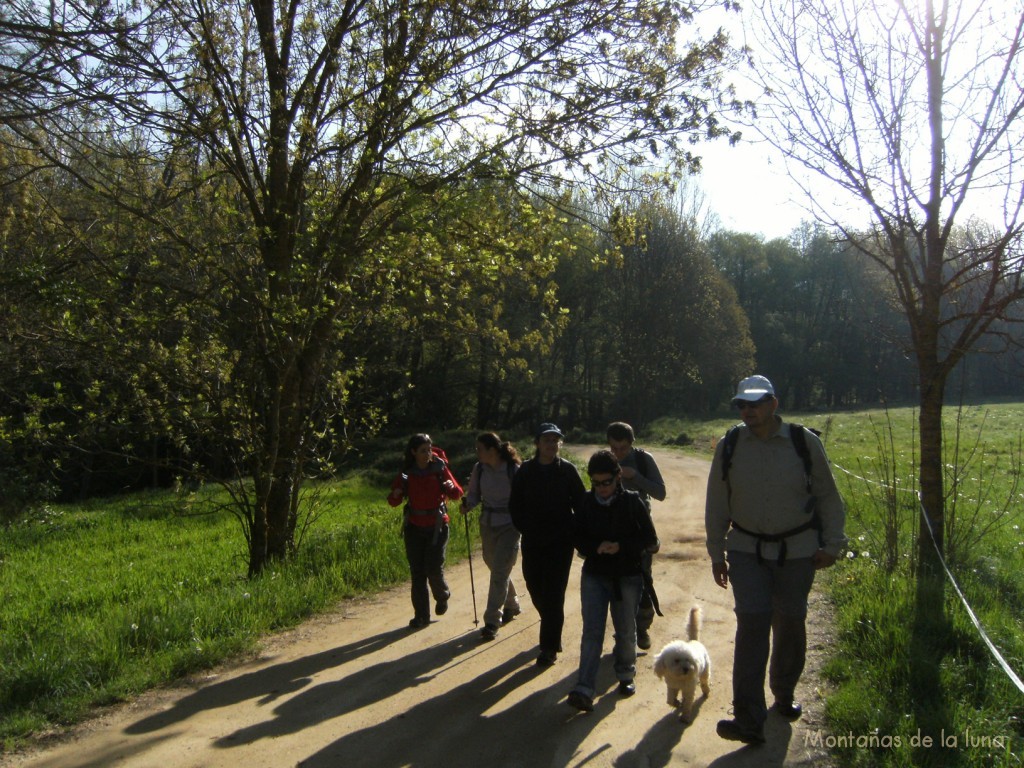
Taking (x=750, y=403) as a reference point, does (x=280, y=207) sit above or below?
above

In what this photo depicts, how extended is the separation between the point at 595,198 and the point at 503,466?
152 inches

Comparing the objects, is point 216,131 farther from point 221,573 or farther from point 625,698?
point 625,698

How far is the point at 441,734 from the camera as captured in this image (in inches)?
199

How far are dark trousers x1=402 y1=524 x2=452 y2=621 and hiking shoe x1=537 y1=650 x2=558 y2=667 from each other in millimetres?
1597

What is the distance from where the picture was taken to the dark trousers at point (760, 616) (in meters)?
4.71

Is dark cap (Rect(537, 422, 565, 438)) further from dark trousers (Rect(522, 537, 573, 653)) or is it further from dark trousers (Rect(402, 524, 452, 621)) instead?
dark trousers (Rect(402, 524, 452, 621))

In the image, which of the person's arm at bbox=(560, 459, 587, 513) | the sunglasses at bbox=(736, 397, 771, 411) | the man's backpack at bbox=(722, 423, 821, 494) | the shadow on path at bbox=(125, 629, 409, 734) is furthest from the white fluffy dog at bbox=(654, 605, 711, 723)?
the shadow on path at bbox=(125, 629, 409, 734)

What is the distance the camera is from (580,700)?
17.1 feet

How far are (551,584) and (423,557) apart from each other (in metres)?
1.69

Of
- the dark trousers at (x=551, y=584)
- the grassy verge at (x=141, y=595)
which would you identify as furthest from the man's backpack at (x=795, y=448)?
the grassy verge at (x=141, y=595)

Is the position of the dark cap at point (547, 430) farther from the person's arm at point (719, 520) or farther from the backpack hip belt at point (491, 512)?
the person's arm at point (719, 520)

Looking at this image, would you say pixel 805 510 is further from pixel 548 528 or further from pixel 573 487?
pixel 548 528

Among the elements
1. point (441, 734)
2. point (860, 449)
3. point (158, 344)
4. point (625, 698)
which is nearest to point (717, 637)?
point (625, 698)

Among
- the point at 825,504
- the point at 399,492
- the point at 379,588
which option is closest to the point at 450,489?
the point at 399,492
